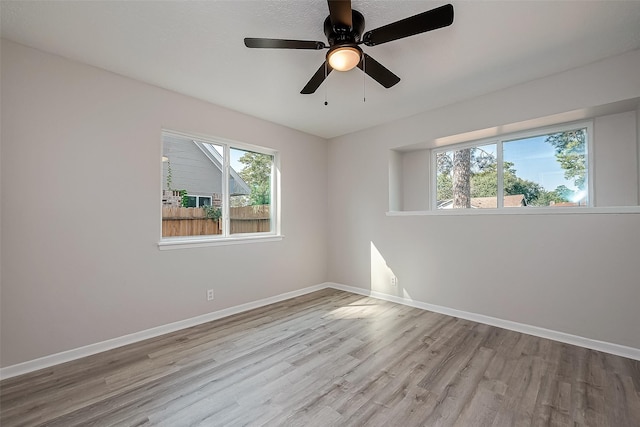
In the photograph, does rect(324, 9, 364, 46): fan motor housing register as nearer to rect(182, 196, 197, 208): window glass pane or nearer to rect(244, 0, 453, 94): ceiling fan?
rect(244, 0, 453, 94): ceiling fan

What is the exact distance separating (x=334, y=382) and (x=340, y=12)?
2455mm

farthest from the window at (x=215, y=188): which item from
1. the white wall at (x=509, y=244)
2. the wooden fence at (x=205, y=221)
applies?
the white wall at (x=509, y=244)

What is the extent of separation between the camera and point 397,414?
172cm

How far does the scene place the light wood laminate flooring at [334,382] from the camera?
1.70 metres

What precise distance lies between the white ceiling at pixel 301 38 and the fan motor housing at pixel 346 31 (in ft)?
0.26

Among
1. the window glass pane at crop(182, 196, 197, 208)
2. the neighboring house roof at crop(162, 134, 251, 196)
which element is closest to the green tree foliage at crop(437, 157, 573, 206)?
the neighboring house roof at crop(162, 134, 251, 196)

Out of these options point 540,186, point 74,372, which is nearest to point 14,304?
point 74,372

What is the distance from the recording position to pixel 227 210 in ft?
11.8

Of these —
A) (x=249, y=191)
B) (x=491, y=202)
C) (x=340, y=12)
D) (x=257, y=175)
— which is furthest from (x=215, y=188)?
(x=491, y=202)

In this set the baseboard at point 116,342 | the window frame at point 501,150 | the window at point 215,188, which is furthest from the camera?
the window at point 215,188

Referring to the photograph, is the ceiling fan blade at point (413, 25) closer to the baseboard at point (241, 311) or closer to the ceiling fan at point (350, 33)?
the ceiling fan at point (350, 33)

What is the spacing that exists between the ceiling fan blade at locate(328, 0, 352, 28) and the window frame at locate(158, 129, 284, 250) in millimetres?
2239

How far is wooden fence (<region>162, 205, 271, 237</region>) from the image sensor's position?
3084 millimetres

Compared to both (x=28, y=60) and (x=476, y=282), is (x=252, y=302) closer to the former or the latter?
Answer: (x=476, y=282)
